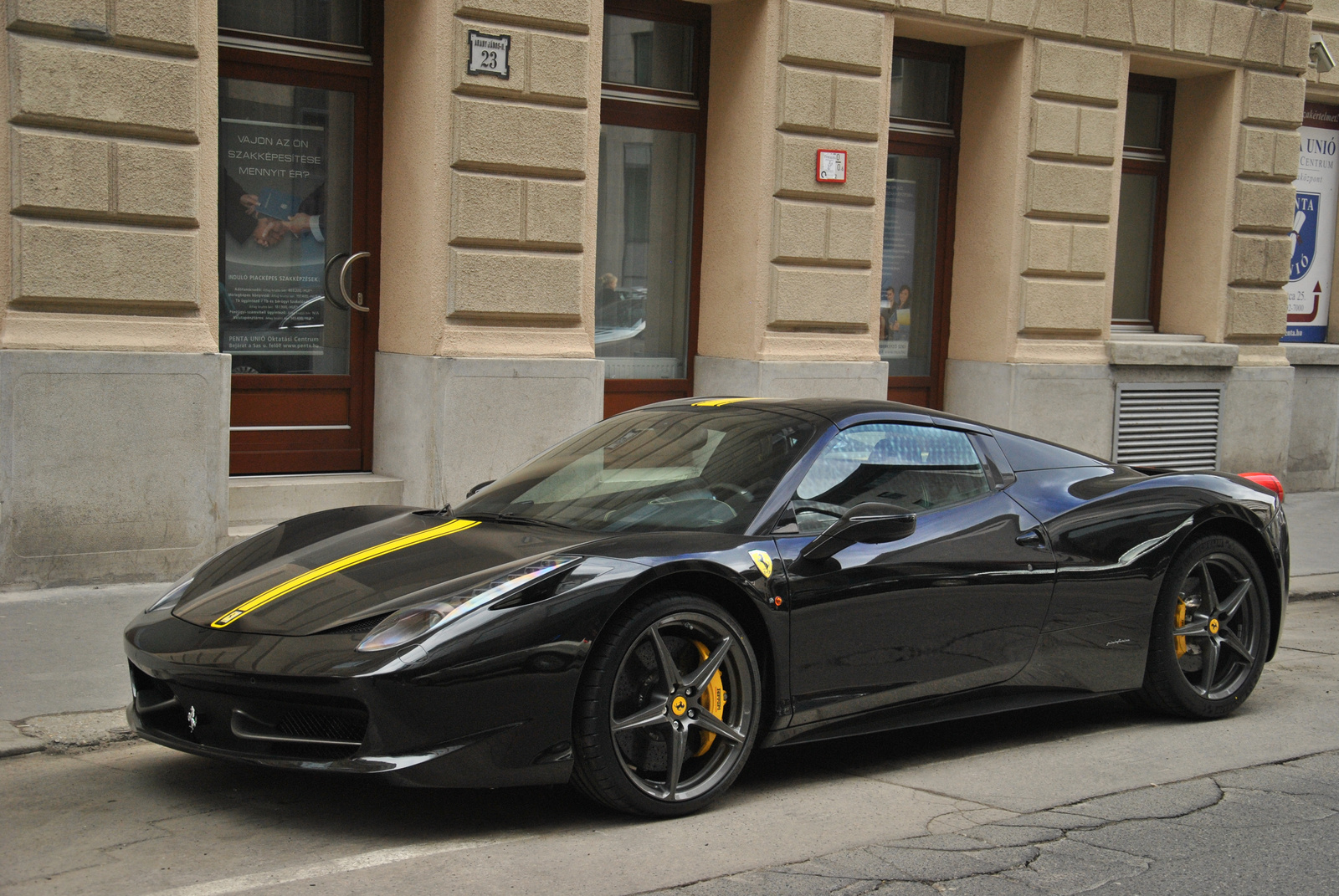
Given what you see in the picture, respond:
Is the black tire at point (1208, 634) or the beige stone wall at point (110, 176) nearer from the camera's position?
the black tire at point (1208, 634)

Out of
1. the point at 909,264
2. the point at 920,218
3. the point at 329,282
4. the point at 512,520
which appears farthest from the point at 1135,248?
the point at 512,520

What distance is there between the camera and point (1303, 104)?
45.9 feet

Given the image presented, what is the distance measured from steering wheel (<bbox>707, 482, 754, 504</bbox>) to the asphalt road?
3.10ft

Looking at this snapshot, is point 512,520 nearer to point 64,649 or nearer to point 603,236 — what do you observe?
point 64,649

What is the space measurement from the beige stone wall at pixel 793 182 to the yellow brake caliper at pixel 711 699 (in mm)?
6248

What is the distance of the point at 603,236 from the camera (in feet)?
35.4

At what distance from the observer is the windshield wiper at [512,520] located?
4727 millimetres

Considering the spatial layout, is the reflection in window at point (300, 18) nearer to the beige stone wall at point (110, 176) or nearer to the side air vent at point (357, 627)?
the beige stone wall at point (110, 176)

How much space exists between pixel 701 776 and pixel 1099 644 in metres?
1.83

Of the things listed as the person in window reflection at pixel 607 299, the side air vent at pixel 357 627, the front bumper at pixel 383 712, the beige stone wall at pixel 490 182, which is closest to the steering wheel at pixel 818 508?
the front bumper at pixel 383 712

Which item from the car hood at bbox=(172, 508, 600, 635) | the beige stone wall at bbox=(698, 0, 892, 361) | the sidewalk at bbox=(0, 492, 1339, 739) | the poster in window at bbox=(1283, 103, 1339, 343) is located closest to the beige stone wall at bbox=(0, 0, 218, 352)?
the sidewalk at bbox=(0, 492, 1339, 739)

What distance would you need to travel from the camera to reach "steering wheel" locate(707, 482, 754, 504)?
4.67m

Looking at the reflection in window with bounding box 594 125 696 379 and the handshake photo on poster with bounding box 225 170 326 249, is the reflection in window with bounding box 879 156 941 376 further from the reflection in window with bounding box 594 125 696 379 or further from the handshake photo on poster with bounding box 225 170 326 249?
the handshake photo on poster with bounding box 225 170 326 249

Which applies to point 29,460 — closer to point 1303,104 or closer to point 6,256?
point 6,256
